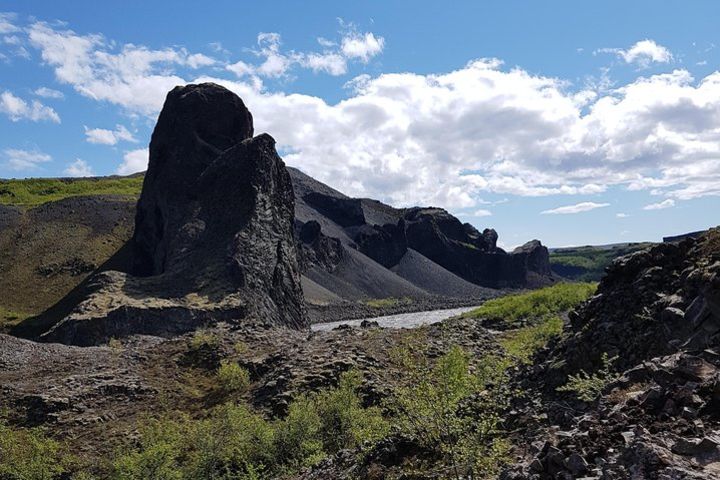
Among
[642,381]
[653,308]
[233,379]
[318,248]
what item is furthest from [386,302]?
[642,381]

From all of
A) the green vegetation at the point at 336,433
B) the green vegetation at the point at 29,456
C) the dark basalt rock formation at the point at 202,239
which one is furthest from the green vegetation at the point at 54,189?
the green vegetation at the point at 336,433

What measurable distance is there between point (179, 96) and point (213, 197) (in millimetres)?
29230

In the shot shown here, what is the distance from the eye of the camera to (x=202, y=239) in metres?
80.8

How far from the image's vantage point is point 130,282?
72812mm

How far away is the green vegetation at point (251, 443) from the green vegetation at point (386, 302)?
11688 centimetres

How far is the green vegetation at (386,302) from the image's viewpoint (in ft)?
461

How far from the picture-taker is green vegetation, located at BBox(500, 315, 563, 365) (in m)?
19.4

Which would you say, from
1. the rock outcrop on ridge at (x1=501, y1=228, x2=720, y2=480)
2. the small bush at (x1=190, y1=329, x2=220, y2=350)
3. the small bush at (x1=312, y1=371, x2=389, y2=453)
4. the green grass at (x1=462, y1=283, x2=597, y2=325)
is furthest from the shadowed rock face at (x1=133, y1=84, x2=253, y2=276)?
the rock outcrop on ridge at (x1=501, y1=228, x2=720, y2=480)

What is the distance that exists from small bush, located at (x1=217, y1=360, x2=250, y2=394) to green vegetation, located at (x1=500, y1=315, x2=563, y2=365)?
1306 cm

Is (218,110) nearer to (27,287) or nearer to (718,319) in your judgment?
(27,287)

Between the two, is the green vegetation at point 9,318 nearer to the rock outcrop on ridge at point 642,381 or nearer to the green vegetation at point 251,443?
the green vegetation at point 251,443

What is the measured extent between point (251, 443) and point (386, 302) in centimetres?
12651

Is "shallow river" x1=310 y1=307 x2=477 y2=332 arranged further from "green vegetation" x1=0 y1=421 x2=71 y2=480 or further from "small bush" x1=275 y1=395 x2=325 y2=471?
"small bush" x1=275 y1=395 x2=325 y2=471

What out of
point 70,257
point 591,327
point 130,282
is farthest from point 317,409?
point 70,257
